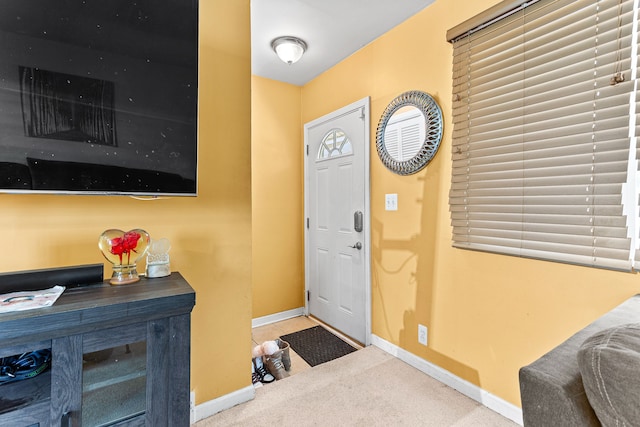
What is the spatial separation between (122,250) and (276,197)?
2.04 meters

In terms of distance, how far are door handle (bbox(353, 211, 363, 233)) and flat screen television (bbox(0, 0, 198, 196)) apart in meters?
1.53

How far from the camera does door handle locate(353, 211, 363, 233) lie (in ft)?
8.68

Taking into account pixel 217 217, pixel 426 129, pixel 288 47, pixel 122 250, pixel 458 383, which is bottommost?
pixel 458 383

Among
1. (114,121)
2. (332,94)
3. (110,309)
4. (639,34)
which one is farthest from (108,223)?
(639,34)

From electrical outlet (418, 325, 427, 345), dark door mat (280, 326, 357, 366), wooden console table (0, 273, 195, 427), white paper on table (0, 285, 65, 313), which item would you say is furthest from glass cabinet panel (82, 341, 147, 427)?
electrical outlet (418, 325, 427, 345)

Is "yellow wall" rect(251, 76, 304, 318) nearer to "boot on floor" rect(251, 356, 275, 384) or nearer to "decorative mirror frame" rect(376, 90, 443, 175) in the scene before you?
"boot on floor" rect(251, 356, 275, 384)

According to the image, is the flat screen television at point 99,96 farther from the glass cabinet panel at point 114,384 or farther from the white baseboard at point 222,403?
the white baseboard at point 222,403

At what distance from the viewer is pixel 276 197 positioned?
3.25 m

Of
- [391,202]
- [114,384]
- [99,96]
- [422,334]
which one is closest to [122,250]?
[114,384]

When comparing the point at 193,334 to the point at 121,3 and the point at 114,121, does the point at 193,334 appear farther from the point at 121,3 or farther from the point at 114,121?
the point at 121,3

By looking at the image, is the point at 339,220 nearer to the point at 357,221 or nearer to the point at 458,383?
the point at 357,221

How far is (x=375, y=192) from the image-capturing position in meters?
2.53

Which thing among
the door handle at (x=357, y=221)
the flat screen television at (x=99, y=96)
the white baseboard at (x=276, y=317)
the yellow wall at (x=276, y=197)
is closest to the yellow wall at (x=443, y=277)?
the door handle at (x=357, y=221)

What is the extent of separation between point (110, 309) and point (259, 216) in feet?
7.04
